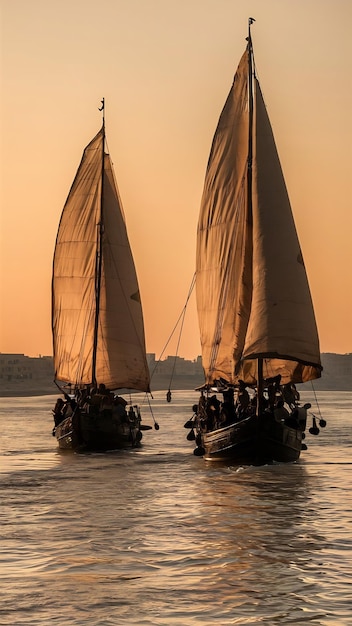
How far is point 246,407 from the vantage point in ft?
129

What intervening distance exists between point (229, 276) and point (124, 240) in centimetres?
1505

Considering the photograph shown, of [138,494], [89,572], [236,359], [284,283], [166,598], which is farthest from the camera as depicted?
[236,359]

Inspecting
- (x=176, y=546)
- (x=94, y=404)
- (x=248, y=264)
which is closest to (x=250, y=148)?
(x=248, y=264)

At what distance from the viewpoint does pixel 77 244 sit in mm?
56344

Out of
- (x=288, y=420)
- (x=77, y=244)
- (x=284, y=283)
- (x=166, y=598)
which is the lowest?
(x=166, y=598)

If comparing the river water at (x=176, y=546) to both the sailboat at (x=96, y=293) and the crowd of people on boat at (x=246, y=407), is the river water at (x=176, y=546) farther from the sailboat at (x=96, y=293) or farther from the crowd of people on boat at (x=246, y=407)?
the sailboat at (x=96, y=293)

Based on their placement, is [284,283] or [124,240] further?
[124,240]

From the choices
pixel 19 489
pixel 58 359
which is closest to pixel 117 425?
pixel 58 359

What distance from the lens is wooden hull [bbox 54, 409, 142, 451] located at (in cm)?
4953

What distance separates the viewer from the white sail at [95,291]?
181 feet

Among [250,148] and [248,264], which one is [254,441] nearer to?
[248,264]

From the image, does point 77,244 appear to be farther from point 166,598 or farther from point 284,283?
point 166,598

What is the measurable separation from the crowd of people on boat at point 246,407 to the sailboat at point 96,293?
40.6ft

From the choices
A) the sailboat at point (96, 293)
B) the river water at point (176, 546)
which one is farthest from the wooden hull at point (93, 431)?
the river water at point (176, 546)
